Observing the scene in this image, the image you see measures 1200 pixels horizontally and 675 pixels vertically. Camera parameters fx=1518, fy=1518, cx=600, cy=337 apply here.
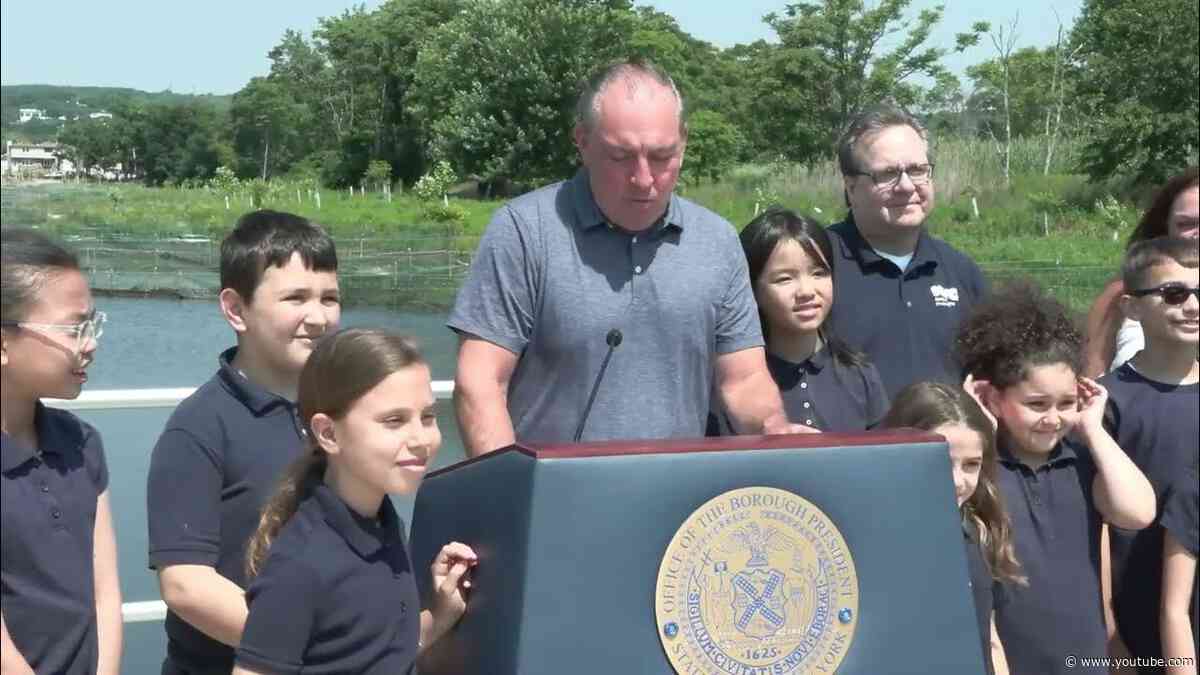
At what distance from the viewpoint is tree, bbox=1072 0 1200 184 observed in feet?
101

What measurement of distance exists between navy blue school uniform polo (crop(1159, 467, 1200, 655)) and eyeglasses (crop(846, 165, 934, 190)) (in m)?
0.82

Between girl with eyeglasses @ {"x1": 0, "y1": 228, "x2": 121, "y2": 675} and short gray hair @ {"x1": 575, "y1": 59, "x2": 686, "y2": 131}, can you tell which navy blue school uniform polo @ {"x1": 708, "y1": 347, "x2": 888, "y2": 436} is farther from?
girl with eyeglasses @ {"x1": 0, "y1": 228, "x2": 121, "y2": 675}

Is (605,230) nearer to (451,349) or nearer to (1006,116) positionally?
(451,349)

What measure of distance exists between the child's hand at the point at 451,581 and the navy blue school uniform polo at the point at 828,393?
0.96 m

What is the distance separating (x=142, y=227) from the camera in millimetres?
12211

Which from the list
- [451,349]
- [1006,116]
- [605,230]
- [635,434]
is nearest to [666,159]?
[605,230]

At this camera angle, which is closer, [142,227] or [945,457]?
[945,457]

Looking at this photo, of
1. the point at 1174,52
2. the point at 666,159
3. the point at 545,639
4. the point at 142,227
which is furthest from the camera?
the point at 1174,52

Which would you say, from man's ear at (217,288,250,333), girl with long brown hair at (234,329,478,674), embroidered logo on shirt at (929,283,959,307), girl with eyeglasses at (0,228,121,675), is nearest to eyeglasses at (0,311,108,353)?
girl with eyeglasses at (0,228,121,675)

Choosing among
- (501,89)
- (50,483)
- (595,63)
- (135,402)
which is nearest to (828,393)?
(135,402)

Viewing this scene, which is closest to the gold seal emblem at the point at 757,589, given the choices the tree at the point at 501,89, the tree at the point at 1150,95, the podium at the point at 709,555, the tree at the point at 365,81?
the podium at the point at 709,555

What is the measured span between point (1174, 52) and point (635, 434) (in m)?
31.6

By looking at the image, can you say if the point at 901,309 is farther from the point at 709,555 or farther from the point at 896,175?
the point at 709,555

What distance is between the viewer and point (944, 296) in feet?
10.7
